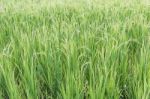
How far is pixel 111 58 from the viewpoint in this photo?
1.48 m

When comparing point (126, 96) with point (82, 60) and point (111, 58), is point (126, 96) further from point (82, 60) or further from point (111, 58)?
point (82, 60)

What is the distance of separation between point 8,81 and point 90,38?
2.10ft

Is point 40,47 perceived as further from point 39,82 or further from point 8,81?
point 8,81

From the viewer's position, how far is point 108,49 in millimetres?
1543

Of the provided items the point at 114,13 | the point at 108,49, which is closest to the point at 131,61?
the point at 108,49

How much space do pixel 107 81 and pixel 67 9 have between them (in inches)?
77.6

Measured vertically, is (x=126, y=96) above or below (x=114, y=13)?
below

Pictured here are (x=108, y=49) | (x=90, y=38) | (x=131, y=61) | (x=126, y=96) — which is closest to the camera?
(x=126, y=96)

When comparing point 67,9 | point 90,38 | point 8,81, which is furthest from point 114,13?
point 8,81

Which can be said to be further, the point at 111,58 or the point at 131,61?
the point at 131,61

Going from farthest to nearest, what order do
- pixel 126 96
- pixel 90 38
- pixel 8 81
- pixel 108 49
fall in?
pixel 90 38
pixel 108 49
pixel 126 96
pixel 8 81

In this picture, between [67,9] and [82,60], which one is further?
[67,9]

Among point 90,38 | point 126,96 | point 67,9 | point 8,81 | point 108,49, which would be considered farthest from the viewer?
point 67,9

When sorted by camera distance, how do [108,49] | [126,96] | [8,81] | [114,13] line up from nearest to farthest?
[8,81], [126,96], [108,49], [114,13]
